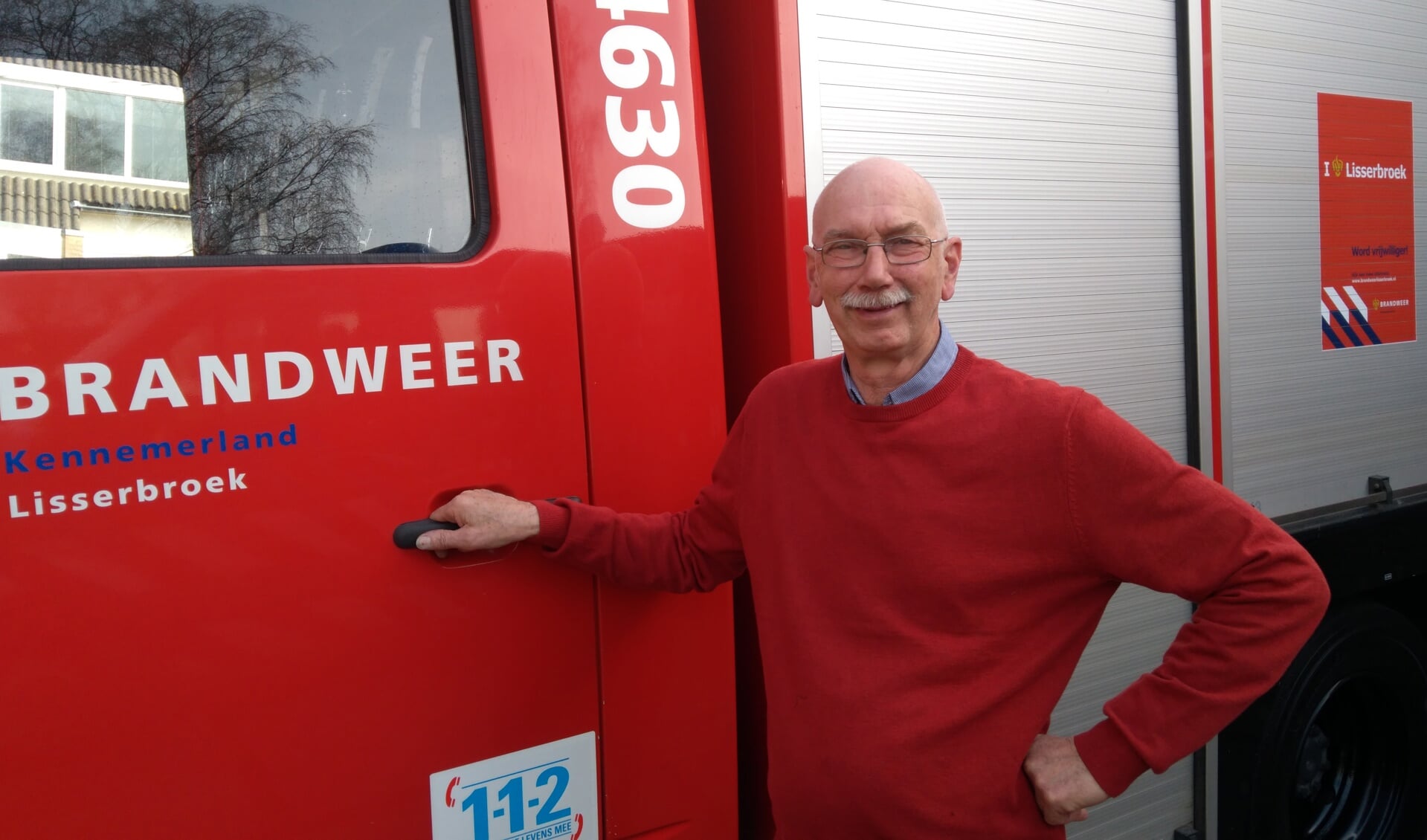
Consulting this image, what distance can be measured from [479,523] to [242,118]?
65cm

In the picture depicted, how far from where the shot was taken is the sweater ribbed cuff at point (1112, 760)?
1.47 meters

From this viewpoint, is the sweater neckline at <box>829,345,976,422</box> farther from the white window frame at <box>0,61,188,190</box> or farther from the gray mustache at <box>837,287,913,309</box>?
the white window frame at <box>0,61,188,190</box>

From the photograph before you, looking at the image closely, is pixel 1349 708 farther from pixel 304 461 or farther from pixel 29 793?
pixel 29 793

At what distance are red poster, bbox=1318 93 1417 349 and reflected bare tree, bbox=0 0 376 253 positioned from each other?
2.39m

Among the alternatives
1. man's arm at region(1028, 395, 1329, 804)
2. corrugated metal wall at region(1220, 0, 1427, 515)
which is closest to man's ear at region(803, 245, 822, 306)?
man's arm at region(1028, 395, 1329, 804)

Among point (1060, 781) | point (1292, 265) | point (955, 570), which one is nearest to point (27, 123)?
point (955, 570)

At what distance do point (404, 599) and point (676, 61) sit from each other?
957mm

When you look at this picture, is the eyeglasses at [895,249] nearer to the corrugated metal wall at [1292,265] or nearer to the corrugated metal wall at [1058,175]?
the corrugated metal wall at [1058,175]

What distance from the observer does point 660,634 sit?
69.7 inches

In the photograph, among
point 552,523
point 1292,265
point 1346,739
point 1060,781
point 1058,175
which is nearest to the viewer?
point 1060,781

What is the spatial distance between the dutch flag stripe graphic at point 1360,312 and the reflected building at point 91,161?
2729 mm

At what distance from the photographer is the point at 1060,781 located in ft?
4.81

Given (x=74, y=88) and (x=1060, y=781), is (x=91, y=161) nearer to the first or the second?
(x=74, y=88)

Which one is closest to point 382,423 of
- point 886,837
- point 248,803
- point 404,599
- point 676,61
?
point 404,599
